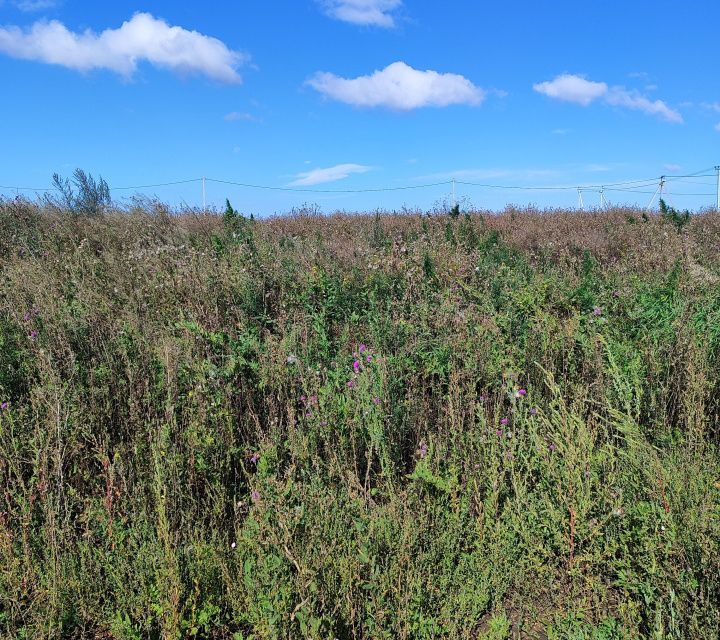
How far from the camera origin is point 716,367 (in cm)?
361

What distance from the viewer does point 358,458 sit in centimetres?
320

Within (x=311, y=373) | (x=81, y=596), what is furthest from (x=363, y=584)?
(x=311, y=373)

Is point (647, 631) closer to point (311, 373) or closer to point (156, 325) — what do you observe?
point (311, 373)

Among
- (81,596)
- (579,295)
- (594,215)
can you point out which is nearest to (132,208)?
(579,295)

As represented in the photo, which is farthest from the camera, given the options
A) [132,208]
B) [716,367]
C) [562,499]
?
[132,208]

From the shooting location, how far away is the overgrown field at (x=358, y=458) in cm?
211

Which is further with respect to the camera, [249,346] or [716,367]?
[249,346]

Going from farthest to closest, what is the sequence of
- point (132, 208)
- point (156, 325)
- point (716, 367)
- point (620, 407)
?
1. point (132, 208)
2. point (156, 325)
3. point (716, 367)
4. point (620, 407)

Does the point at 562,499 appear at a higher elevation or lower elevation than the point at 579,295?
lower

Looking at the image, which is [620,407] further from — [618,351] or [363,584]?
[363,584]

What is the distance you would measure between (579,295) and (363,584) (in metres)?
3.53

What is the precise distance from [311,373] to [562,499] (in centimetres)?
184

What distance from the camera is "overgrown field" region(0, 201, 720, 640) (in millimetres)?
2107

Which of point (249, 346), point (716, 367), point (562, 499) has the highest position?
point (249, 346)
